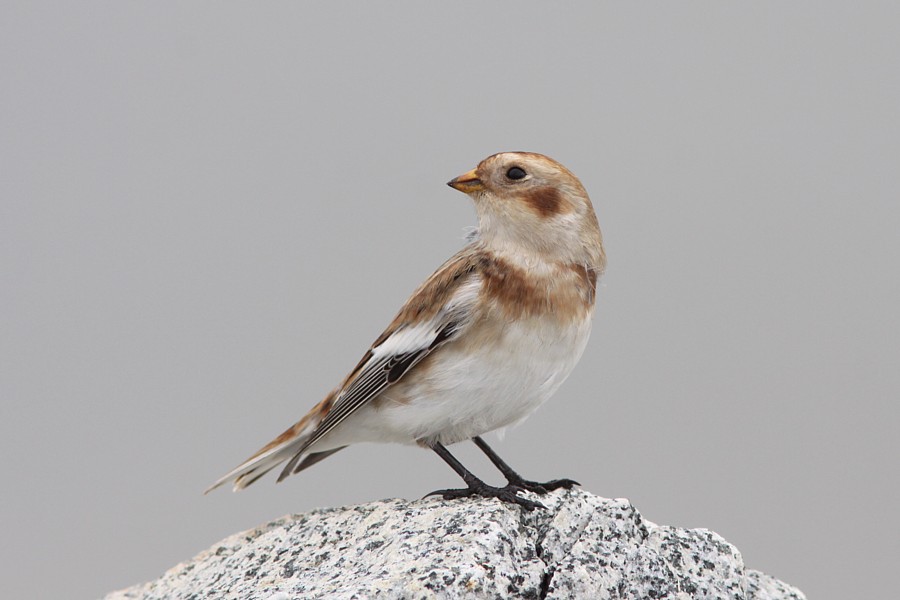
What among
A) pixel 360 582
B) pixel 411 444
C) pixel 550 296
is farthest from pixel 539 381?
pixel 360 582

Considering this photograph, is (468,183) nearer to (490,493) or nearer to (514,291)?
(514,291)

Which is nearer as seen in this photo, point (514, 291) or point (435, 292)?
point (514, 291)

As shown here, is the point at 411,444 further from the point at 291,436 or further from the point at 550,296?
the point at 550,296

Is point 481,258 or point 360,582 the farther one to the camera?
point 481,258

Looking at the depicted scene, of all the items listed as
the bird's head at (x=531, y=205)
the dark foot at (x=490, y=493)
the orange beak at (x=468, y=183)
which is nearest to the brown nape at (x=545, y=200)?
the bird's head at (x=531, y=205)

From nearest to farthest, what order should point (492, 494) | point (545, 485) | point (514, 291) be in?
point (492, 494), point (514, 291), point (545, 485)

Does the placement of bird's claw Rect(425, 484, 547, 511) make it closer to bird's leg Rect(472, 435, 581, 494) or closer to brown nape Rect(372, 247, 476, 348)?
bird's leg Rect(472, 435, 581, 494)

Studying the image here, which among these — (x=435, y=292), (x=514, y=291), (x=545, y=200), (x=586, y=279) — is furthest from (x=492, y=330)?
(x=545, y=200)
